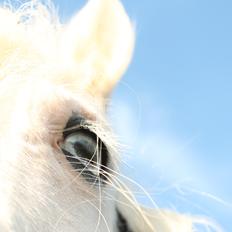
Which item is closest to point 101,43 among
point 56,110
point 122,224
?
point 56,110

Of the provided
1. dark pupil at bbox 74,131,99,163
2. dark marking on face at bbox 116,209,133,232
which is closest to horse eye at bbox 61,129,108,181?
dark pupil at bbox 74,131,99,163

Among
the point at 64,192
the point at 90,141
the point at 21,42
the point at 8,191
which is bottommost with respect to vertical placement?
the point at 8,191

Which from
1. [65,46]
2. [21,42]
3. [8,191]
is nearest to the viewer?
[8,191]

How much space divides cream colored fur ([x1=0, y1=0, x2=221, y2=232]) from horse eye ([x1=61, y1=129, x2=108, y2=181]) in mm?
32

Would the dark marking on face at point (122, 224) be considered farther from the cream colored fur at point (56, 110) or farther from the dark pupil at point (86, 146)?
the dark pupil at point (86, 146)

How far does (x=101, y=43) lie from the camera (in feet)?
8.41

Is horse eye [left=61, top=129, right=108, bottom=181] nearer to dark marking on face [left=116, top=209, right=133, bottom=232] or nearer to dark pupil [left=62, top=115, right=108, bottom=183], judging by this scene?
dark pupil [left=62, top=115, right=108, bottom=183]

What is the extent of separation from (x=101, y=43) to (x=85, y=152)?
700mm

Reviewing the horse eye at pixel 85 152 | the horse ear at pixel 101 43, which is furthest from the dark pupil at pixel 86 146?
the horse ear at pixel 101 43

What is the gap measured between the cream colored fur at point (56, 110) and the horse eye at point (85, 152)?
0.11ft

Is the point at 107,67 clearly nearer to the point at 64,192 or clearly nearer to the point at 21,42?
the point at 21,42

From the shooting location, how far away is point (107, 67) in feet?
8.25

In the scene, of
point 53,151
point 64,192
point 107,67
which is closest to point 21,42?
point 107,67

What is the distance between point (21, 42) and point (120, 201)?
79 centimetres
